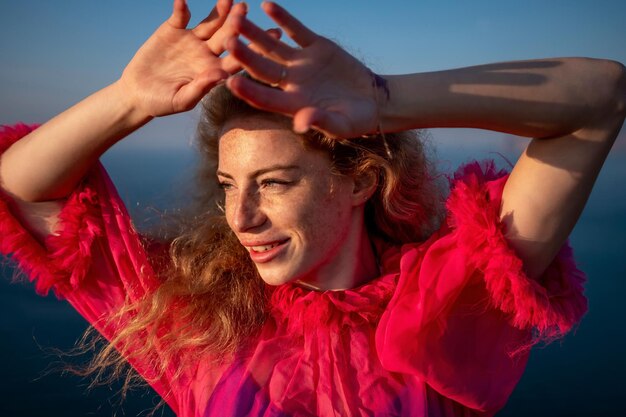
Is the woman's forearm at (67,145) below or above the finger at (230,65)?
below

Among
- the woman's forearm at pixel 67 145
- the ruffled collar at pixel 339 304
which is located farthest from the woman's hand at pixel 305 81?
the ruffled collar at pixel 339 304

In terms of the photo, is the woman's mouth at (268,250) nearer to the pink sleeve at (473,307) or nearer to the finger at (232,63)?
the pink sleeve at (473,307)

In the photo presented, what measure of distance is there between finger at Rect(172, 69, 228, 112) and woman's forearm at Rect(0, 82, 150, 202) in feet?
0.54

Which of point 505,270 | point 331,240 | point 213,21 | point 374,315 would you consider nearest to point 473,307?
point 505,270

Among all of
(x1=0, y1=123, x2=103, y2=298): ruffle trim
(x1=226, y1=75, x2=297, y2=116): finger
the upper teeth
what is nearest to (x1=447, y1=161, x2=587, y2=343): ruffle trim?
the upper teeth

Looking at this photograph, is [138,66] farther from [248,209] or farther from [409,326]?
[409,326]

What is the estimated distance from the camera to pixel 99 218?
1.78 metres

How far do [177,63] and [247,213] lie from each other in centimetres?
43

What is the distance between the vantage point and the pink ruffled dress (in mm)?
1579

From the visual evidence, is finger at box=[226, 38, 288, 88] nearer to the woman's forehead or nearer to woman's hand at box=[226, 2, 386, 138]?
woman's hand at box=[226, 2, 386, 138]

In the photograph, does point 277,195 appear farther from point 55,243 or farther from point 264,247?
point 55,243

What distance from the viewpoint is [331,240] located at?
5.90ft

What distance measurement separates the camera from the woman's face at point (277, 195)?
1.68 m

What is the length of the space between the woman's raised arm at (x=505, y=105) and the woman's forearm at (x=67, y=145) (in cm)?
55
